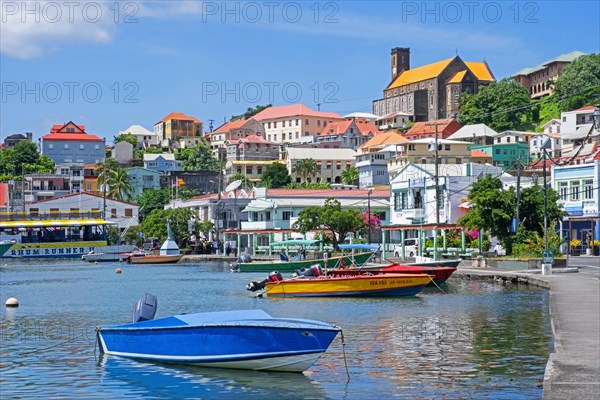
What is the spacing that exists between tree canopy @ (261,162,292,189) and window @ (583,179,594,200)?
95.7 metres

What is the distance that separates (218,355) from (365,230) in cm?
6881

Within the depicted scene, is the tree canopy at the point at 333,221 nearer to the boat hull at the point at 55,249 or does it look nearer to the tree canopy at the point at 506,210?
the tree canopy at the point at 506,210

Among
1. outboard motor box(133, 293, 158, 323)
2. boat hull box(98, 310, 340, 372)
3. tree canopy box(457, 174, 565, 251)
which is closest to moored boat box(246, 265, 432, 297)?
tree canopy box(457, 174, 565, 251)

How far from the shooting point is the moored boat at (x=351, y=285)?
1793 inches

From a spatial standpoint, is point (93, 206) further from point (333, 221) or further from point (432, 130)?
point (432, 130)

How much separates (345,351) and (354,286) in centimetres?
1750

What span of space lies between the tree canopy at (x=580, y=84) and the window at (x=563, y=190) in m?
97.9

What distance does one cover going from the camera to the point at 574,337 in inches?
966

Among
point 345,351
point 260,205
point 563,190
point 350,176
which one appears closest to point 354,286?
point 345,351

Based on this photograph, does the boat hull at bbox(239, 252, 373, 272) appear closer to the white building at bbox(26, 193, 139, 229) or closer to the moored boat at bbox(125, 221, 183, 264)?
the moored boat at bbox(125, 221, 183, 264)

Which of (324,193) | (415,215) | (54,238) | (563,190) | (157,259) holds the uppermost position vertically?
(324,193)

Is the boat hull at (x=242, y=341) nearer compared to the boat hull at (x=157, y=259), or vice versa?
the boat hull at (x=242, y=341)

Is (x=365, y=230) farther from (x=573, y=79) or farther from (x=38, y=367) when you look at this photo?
(x=573, y=79)

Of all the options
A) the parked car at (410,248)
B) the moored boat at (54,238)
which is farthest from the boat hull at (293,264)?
the moored boat at (54,238)
